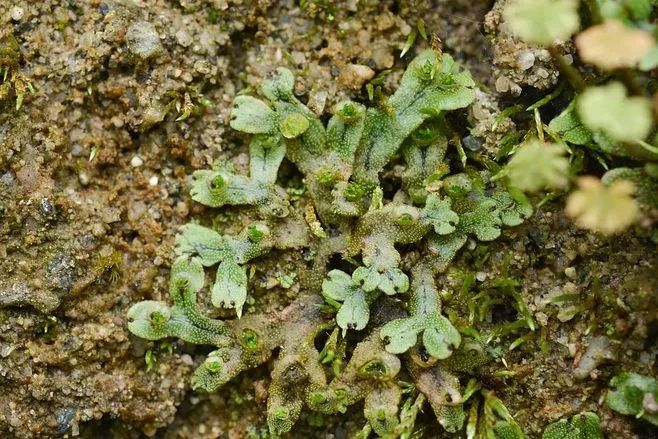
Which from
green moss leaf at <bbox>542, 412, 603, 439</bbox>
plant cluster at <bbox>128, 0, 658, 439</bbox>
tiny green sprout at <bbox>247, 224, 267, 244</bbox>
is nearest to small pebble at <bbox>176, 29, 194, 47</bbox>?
plant cluster at <bbox>128, 0, 658, 439</bbox>

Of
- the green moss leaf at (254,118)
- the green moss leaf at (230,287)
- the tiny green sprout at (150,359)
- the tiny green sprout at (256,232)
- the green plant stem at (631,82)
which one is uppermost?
the green plant stem at (631,82)

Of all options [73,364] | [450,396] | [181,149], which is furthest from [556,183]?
[73,364]

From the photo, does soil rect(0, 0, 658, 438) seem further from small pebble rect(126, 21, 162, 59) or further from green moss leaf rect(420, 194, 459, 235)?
green moss leaf rect(420, 194, 459, 235)

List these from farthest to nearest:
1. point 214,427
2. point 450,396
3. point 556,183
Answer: point 214,427 → point 450,396 → point 556,183

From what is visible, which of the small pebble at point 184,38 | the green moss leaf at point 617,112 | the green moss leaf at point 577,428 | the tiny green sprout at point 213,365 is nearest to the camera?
the green moss leaf at point 617,112

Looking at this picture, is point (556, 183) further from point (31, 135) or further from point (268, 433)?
point (31, 135)

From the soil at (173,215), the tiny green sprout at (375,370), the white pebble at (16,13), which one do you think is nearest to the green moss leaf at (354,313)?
the tiny green sprout at (375,370)

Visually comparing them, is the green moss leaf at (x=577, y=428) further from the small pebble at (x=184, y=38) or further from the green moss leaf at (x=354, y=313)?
the small pebble at (x=184, y=38)
